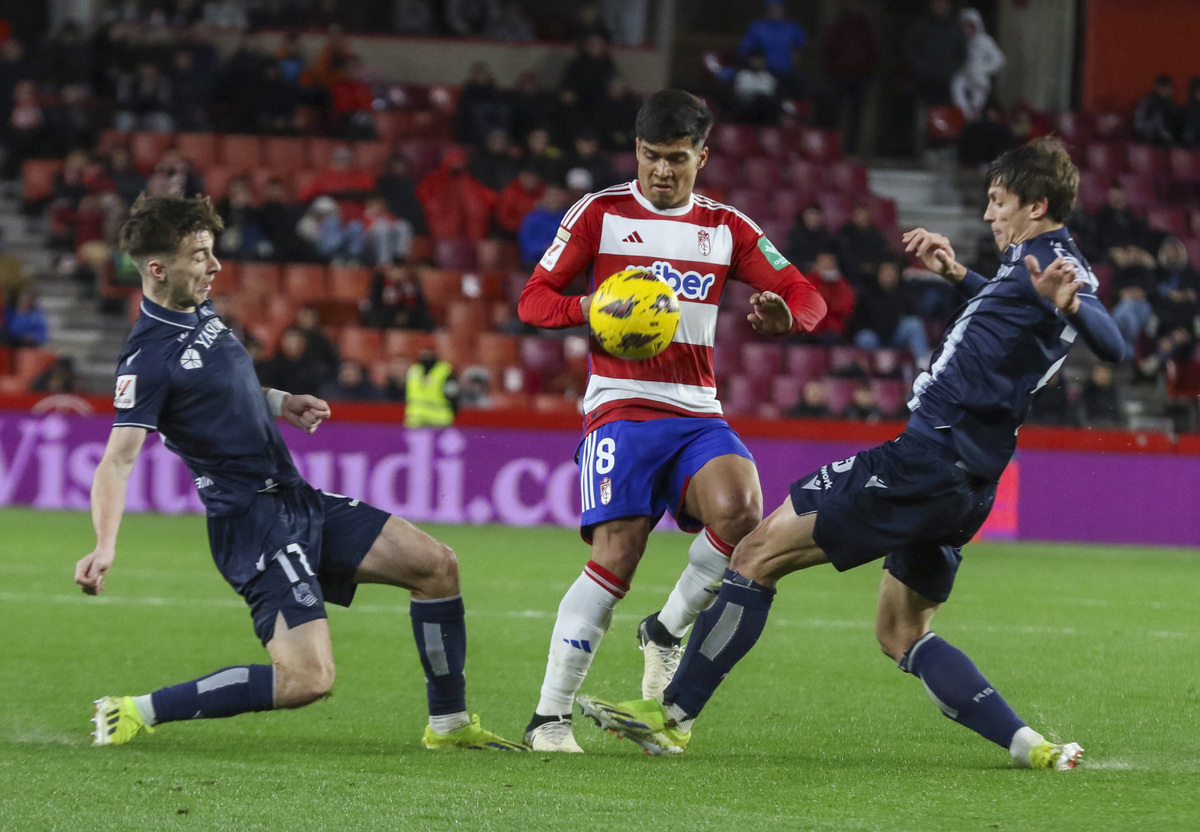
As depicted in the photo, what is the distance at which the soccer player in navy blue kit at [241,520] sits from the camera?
15.7 feet

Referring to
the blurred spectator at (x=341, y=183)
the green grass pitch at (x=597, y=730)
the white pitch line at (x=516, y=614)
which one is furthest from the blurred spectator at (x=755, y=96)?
the white pitch line at (x=516, y=614)

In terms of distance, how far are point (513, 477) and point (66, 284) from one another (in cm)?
694

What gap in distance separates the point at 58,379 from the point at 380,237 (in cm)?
364

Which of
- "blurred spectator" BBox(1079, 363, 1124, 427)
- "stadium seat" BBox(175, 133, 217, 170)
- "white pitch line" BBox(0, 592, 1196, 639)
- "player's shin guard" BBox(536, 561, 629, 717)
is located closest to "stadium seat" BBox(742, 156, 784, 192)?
"blurred spectator" BBox(1079, 363, 1124, 427)

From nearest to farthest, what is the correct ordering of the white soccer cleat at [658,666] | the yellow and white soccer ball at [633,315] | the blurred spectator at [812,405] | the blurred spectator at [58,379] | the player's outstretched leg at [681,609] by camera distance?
the yellow and white soccer ball at [633,315] → the player's outstretched leg at [681,609] → the white soccer cleat at [658,666] → the blurred spectator at [812,405] → the blurred spectator at [58,379]

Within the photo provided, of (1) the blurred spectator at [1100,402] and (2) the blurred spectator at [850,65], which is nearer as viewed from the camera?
(1) the blurred spectator at [1100,402]

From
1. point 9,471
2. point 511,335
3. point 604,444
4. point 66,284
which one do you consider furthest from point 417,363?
point 604,444

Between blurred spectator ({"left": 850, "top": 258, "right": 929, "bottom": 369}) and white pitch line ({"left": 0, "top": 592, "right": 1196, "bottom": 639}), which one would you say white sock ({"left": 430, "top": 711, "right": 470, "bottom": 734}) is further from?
blurred spectator ({"left": 850, "top": 258, "right": 929, "bottom": 369})

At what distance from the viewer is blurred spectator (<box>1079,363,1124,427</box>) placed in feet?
47.4

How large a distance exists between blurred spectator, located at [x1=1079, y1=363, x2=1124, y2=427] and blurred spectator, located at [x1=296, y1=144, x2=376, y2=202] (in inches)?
312

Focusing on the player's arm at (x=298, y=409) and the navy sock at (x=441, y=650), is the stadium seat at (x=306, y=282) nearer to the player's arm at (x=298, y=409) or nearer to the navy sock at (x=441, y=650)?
the player's arm at (x=298, y=409)

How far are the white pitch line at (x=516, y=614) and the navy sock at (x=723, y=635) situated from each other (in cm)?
360

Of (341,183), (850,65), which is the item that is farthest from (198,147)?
(850,65)

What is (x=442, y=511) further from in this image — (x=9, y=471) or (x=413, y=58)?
(x=413, y=58)
